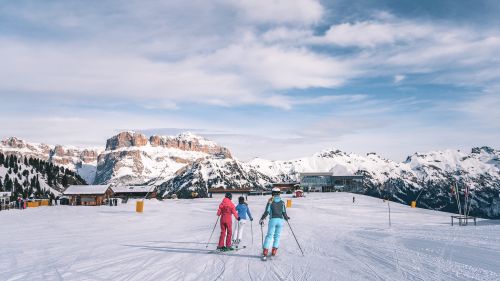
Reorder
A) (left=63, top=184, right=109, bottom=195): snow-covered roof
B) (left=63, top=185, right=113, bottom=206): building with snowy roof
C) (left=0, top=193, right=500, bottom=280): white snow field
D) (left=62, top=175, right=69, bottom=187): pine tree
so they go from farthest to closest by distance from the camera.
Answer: (left=62, top=175, right=69, bottom=187): pine tree, (left=63, top=184, right=109, bottom=195): snow-covered roof, (left=63, top=185, right=113, bottom=206): building with snowy roof, (left=0, top=193, right=500, bottom=280): white snow field

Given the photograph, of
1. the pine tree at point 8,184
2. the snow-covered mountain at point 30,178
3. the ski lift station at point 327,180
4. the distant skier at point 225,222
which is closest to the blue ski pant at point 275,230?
the distant skier at point 225,222

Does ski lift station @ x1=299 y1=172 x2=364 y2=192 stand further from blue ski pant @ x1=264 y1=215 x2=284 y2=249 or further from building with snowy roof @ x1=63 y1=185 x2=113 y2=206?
blue ski pant @ x1=264 y1=215 x2=284 y2=249

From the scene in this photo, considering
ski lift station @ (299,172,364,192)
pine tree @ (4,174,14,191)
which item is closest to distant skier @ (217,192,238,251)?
pine tree @ (4,174,14,191)

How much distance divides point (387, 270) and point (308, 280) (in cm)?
256

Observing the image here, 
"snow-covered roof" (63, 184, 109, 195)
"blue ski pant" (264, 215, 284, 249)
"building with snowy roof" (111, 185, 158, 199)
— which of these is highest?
"blue ski pant" (264, 215, 284, 249)

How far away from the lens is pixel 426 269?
10.6 m

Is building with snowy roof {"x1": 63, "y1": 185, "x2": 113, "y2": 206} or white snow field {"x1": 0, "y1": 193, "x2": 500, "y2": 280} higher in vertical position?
white snow field {"x1": 0, "y1": 193, "x2": 500, "y2": 280}

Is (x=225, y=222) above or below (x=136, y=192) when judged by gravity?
above

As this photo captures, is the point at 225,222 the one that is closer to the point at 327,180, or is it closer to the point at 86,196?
the point at 86,196

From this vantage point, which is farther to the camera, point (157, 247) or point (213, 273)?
point (157, 247)

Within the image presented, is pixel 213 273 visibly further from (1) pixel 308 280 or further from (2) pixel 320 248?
(2) pixel 320 248

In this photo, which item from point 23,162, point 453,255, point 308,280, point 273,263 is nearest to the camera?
point 308,280

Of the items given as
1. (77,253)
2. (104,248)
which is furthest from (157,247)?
(77,253)

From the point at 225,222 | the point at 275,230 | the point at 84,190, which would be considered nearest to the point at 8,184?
the point at 84,190
